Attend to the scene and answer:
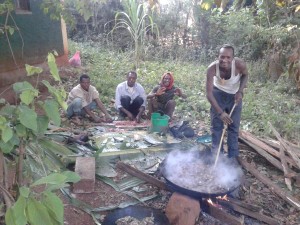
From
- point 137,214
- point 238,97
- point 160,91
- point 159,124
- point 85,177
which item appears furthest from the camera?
point 160,91

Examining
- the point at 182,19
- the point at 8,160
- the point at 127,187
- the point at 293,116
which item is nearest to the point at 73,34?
the point at 182,19

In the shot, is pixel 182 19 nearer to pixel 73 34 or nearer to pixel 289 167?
pixel 73 34

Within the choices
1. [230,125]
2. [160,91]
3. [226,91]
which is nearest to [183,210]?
[230,125]

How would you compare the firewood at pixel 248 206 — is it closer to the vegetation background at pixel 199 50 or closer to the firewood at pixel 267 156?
the firewood at pixel 267 156

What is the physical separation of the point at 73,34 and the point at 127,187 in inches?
409

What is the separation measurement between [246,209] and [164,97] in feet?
9.39

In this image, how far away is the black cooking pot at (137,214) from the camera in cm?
288

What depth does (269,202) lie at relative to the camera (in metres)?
3.60

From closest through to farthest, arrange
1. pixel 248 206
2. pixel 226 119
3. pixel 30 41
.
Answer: pixel 248 206 → pixel 226 119 → pixel 30 41

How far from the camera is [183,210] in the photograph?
3.00 meters

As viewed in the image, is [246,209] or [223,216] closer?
[223,216]

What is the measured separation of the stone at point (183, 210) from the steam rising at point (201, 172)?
12 cm

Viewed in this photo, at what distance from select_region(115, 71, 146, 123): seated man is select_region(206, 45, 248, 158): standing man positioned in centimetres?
201

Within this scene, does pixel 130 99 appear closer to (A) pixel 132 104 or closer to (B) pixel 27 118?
(A) pixel 132 104
